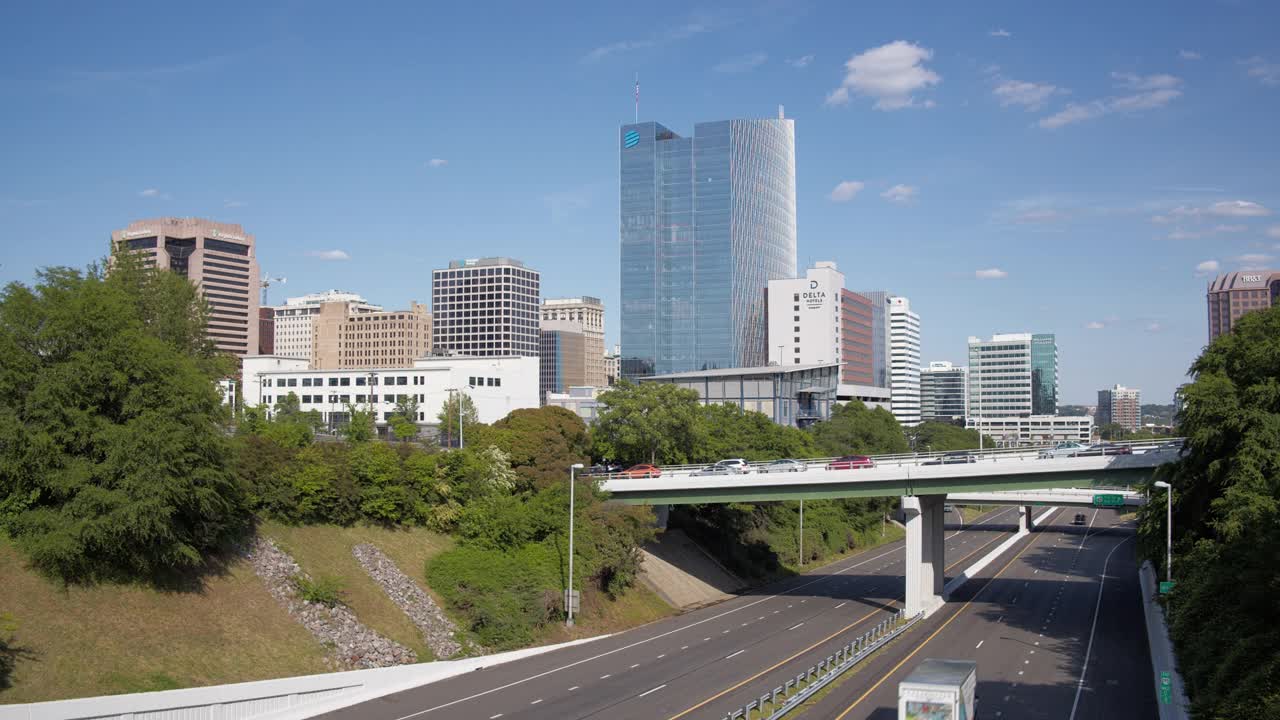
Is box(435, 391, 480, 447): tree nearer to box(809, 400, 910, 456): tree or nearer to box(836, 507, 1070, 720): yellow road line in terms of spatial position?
box(809, 400, 910, 456): tree

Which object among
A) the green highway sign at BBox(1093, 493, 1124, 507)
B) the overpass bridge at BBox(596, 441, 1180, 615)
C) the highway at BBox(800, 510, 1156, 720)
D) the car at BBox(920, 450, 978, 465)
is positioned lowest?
the highway at BBox(800, 510, 1156, 720)

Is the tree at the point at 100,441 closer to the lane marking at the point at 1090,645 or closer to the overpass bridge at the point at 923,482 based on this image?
the overpass bridge at the point at 923,482

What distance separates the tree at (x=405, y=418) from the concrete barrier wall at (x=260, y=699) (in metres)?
51.1

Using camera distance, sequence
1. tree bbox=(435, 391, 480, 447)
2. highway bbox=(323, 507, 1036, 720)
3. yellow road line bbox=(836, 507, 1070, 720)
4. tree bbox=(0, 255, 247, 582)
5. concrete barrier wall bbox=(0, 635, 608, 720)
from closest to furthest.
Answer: concrete barrier wall bbox=(0, 635, 608, 720)
yellow road line bbox=(836, 507, 1070, 720)
highway bbox=(323, 507, 1036, 720)
tree bbox=(0, 255, 247, 582)
tree bbox=(435, 391, 480, 447)

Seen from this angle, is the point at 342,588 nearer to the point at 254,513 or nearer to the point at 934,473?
the point at 254,513

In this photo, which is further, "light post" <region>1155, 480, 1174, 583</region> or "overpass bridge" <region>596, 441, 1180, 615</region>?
"overpass bridge" <region>596, 441, 1180, 615</region>

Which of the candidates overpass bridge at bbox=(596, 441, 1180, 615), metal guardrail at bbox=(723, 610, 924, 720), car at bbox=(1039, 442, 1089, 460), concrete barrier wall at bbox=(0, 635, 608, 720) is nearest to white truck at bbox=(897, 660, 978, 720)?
metal guardrail at bbox=(723, 610, 924, 720)

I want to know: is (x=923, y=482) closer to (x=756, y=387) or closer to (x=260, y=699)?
(x=260, y=699)

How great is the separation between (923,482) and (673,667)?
22706 millimetres

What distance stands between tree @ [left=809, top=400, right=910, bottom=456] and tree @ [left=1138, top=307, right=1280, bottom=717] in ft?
226

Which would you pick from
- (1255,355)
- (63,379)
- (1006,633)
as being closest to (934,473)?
(1006,633)

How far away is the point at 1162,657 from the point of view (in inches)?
1745

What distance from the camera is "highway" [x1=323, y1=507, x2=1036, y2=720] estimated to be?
38.8 meters

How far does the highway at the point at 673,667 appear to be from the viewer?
38844mm
